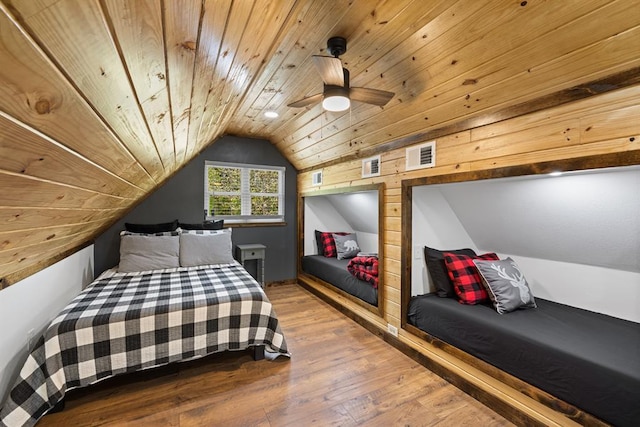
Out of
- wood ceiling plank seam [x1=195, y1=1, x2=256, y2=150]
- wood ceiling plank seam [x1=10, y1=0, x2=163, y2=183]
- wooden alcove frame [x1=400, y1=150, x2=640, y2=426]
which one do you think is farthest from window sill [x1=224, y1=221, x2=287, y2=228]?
wood ceiling plank seam [x1=10, y1=0, x2=163, y2=183]

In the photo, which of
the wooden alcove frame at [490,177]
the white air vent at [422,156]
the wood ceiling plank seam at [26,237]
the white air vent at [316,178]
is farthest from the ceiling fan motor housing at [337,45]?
the white air vent at [316,178]

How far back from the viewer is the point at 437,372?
2123 millimetres

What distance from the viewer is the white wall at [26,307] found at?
1.60 meters

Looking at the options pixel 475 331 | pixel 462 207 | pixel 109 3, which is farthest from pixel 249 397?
pixel 462 207

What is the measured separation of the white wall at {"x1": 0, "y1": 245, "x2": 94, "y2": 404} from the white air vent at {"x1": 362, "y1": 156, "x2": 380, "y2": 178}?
9.15ft

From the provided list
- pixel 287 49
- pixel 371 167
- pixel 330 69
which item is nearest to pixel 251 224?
pixel 371 167

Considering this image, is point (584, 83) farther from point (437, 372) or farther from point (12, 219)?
point (12, 219)

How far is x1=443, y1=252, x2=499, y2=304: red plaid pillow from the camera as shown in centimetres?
219

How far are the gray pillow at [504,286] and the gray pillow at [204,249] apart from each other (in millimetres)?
2565

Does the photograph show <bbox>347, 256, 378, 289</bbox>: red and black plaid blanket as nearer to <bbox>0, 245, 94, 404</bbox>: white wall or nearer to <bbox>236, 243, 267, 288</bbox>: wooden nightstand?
<bbox>236, 243, 267, 288</bbox>: wooden nightstand

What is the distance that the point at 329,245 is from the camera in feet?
13.9

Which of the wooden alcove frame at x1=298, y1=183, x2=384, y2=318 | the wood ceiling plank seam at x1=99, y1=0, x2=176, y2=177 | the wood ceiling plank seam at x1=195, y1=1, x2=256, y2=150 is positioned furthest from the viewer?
the wooden alcove frame at x1=298, y1=183, x2=384, y2=318

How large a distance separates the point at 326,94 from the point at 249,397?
6.65 feet

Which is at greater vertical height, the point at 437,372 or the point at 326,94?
A: the point at 326,94
